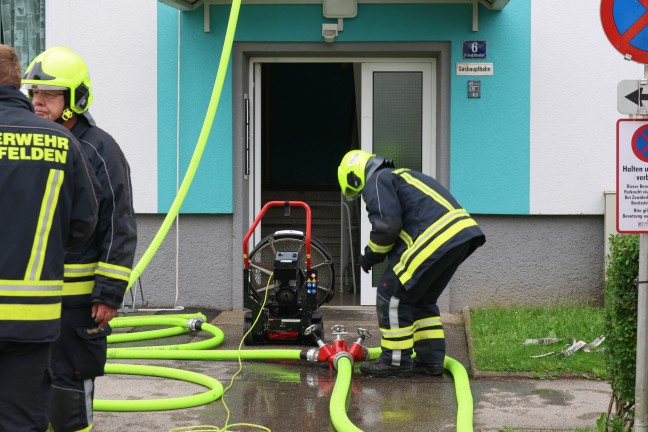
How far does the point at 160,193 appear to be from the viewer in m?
9.77

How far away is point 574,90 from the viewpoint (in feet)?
31.3

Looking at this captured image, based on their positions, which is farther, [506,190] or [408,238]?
[506,190]

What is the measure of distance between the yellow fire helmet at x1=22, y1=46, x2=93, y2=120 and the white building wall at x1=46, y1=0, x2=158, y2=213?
533cm

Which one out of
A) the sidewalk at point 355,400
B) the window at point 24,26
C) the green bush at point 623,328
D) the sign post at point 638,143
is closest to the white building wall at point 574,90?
the sidewalk at point 355,400

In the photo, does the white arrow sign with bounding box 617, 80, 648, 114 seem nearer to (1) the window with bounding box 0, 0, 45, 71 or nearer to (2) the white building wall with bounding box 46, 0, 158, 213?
(2) the white building wall with bounding box 46, 0, 158, 213

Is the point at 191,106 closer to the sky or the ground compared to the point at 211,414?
closer to the sky

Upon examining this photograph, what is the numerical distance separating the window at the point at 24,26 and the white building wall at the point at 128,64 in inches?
16.0

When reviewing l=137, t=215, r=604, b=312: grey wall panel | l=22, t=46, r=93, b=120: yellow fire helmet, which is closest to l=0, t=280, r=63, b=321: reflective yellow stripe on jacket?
l=22, t=46, r=93, b=120: yellow fire helmet

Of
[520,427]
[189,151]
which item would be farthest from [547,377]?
[189,151]

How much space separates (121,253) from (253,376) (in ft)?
9.12

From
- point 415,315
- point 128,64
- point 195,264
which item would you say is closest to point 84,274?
point 415,315

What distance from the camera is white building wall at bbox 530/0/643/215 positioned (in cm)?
952

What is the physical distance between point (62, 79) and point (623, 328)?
9.70 ft

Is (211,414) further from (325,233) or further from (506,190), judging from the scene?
(325,233)
